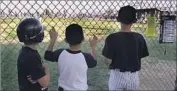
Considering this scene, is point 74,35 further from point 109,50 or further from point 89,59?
point 109,50

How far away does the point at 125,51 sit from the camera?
3422 millimetres

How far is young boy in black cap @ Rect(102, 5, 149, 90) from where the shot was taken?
134 inches

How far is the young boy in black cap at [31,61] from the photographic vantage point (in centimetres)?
296

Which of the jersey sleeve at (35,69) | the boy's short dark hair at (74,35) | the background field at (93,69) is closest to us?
the jersey sleeve at (35,69)

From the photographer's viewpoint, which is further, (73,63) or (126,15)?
(126,15)

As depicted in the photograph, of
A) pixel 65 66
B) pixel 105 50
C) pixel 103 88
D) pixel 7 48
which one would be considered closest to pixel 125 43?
pixel 105 50

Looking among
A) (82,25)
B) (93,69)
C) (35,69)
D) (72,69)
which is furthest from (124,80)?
(93,69)

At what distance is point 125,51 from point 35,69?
34.5 inches

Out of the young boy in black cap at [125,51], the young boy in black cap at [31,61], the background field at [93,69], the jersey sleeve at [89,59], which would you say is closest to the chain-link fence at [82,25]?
the background field at [93,69]

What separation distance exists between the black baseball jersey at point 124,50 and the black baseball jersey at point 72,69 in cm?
36

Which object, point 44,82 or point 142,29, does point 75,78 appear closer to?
point 44,82

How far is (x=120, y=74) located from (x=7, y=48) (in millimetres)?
2920

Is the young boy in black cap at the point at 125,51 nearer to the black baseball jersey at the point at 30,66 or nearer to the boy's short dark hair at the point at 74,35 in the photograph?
the boy's short dark hair at the point at 74,35

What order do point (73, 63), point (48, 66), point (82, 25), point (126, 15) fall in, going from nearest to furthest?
point (73, 63) → point (126, 15) → point (82, 25) → point (48, 66)
